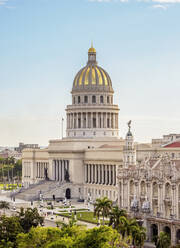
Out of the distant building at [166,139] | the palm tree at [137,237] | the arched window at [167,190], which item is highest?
the distant building at [166,139]

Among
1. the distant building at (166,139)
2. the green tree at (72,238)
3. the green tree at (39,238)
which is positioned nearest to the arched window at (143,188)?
the green tree at (72,238)

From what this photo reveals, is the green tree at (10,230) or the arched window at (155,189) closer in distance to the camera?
the green tree at (10,230)

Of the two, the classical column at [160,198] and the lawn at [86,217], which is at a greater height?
the classical column at [160,198]

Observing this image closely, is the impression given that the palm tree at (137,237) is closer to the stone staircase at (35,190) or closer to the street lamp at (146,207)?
the street lamp at (146,207)

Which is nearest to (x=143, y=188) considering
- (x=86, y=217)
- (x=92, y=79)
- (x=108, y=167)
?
(x=86, y=217)

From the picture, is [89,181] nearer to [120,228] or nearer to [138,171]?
[138,171]

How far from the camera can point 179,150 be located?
155 metres

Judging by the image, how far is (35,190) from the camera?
18088 centimetres

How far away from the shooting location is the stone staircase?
581 ft

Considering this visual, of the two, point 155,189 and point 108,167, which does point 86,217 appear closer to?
point 155,189

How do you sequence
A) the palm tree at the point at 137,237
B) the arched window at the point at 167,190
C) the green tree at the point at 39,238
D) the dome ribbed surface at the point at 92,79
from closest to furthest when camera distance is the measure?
the green tree at the point at 39,238, the palm tree at the point at 137,237, the arched window at the point at 167,190, the dome ribbed surface at the point at 92,79

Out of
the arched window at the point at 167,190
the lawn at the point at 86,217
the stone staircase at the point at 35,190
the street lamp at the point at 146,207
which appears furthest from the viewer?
the stone staircase at the point at 35,190

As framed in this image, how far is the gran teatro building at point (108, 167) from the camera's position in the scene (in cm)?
11156

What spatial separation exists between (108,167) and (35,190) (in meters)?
22.4
